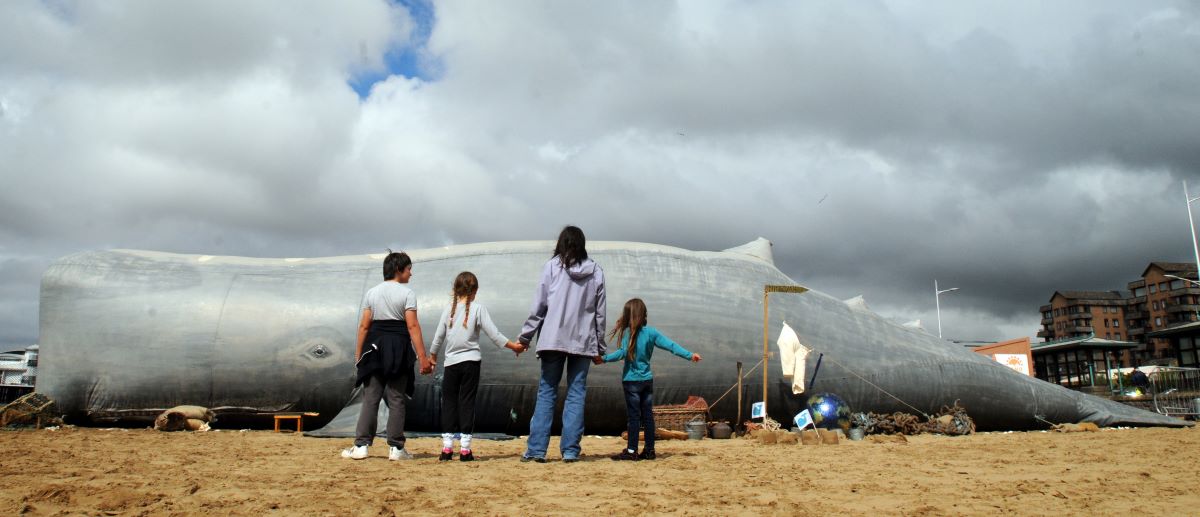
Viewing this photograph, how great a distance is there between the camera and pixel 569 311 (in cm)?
636

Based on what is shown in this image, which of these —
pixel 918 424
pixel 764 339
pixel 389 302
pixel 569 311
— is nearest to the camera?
pixel 569 311

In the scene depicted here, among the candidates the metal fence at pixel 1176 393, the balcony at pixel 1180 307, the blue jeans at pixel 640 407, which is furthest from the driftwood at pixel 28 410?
the balcony at pixel 1180 307

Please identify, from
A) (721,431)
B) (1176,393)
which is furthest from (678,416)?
(1176,393)

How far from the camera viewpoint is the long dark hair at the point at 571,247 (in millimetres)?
6488

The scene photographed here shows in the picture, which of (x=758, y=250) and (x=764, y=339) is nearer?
(x=764, y=339)

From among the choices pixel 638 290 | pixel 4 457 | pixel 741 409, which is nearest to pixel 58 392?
pixel 4 457

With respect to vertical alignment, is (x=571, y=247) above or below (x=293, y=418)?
above

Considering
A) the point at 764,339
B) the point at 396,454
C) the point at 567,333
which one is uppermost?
the point at 764,339

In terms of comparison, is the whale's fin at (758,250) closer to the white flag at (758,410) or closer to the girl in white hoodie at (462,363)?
the white flag at (758,410)

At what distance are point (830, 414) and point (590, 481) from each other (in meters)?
6.08

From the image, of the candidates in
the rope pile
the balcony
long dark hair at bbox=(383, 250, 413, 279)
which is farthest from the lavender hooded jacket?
the balcony

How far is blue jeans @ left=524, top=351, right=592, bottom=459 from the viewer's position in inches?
242

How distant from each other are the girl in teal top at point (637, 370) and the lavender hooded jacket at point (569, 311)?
0.22 metres

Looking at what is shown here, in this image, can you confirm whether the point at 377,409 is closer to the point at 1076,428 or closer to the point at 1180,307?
the point at 1076,428
